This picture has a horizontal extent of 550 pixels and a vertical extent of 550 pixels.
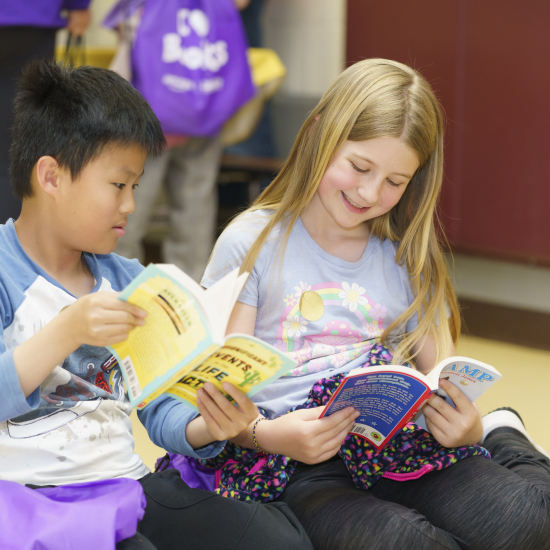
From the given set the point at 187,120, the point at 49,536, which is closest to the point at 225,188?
the point at 187,120

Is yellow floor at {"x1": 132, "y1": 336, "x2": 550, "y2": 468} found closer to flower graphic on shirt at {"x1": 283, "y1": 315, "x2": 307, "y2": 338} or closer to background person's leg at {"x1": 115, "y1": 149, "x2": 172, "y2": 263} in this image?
flower graphic on shirt at {"x1": 283, "y1": 315, "x2": 307, "y2": 338}

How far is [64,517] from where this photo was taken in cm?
81

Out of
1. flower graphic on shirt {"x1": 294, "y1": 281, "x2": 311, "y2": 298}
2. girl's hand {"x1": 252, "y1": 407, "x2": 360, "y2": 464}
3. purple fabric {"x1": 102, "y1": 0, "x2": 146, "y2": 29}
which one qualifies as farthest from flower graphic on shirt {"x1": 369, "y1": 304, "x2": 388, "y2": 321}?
purple fabric {"x1": 102, "y1": 0, "x2": 146, "y2": 29}

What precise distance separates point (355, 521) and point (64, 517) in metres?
0.38

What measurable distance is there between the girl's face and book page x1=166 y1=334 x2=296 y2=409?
1.30ft

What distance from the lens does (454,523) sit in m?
1.05

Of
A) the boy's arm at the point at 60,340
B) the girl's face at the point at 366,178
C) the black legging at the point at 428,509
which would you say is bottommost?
the black legging at the point at 428,509

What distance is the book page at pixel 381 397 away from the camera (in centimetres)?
95

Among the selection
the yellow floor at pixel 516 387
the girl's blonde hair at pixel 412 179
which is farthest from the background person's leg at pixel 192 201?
the girl's blonde hair at pixel 412 179

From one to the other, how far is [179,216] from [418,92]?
5.41ft

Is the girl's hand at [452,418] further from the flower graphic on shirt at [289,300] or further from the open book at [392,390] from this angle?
the flower graphic on shirt at [289,300]

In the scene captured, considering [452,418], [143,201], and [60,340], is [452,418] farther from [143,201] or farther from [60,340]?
[143,201]

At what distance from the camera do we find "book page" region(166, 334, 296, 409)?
2.61ft

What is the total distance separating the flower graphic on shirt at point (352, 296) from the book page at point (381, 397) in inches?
7.6
